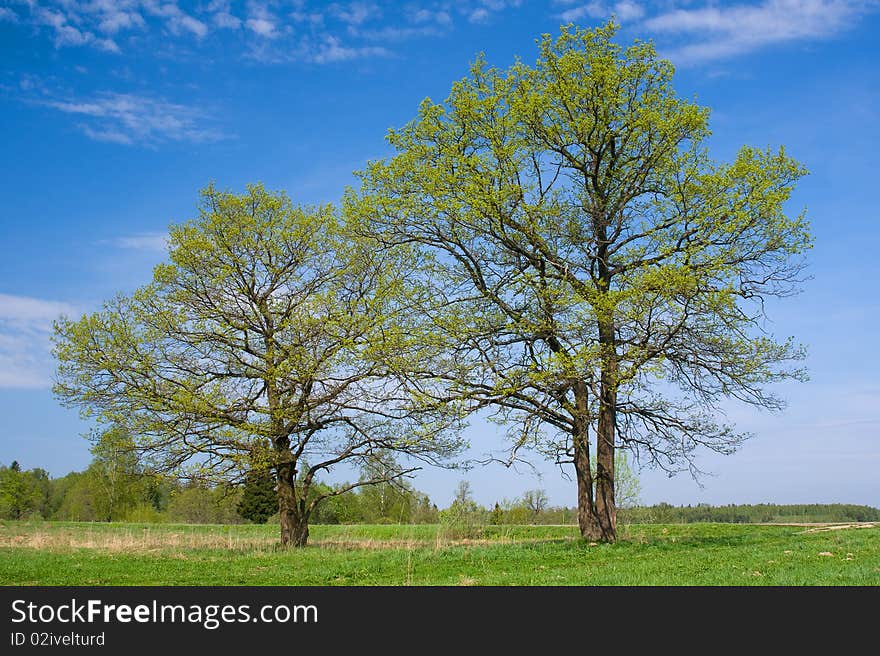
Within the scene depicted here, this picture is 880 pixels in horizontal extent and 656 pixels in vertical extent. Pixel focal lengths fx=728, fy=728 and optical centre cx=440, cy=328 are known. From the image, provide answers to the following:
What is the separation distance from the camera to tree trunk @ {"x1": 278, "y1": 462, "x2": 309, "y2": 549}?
23.0 metres

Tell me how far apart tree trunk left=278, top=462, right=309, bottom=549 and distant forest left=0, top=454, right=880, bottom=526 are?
2.10 feet

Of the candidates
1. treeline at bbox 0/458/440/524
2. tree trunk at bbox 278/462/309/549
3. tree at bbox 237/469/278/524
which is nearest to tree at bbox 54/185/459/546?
tree trunk at bbox 278/462/309/549

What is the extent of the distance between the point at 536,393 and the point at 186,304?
465 inches

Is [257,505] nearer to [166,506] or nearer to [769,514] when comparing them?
[166,506]

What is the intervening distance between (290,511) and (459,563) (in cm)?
1007

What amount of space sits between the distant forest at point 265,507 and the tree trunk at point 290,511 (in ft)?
2.10

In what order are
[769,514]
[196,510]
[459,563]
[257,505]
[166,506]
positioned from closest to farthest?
1. [459,563]
2. [769,514]
3. [257,505]
4. [196,510]
5. [166,506]

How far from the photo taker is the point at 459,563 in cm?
1470

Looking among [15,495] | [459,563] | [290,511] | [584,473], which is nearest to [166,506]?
[15,495]

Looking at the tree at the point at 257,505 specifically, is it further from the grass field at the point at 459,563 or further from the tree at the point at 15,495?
the grass field at the point at 459,563

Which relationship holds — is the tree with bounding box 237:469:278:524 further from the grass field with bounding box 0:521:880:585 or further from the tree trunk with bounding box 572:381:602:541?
the tree trunk with bounding box 572:381:602:541
